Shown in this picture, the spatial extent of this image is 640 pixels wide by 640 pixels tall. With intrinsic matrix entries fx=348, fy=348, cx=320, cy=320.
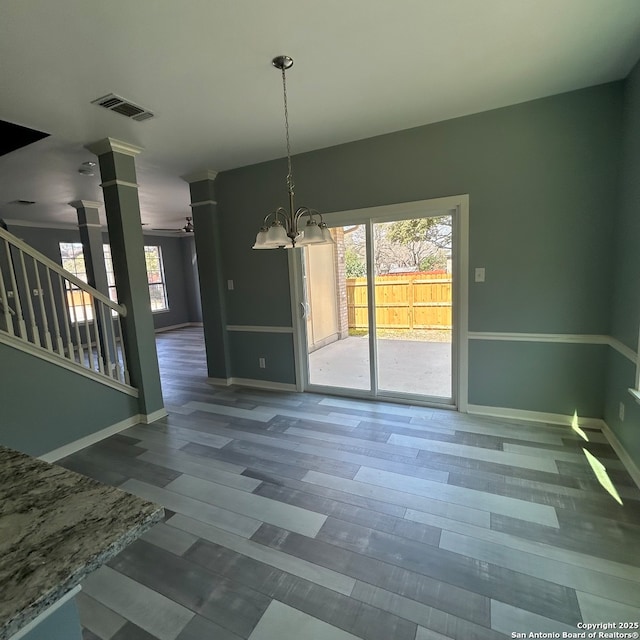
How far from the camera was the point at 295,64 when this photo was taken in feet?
7.24

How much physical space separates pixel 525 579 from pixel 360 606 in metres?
0.80

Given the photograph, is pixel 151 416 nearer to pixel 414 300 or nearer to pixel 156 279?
pixel 414 300

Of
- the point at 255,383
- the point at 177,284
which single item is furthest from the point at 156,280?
the point at 255,383

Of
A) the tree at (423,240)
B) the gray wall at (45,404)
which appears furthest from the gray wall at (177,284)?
the tree at (423,240)

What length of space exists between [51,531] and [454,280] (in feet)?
10.8

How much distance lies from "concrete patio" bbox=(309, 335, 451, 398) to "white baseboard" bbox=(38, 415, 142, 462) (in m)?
2.03

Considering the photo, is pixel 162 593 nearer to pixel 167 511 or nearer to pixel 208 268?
pixel 167 511

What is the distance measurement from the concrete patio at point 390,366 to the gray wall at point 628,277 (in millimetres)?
1336

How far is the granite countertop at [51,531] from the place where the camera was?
0.58m

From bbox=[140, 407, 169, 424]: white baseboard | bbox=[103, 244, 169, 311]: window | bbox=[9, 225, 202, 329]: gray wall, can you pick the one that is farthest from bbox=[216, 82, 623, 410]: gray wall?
bbox=[9, 225, 202, 329]: gray wall

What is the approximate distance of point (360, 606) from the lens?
155 centimetres

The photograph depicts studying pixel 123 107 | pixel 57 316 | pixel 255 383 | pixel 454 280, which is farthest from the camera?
pixel 255 383

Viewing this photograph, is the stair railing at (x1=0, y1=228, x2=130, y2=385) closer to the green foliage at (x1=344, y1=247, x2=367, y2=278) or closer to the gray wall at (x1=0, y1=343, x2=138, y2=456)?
the gray wall at (x1=0, y1=343, x2=138, y2=456)

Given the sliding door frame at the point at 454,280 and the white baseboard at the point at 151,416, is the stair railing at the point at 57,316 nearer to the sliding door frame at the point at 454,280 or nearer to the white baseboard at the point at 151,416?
the white baseboard at the point at 151,416
